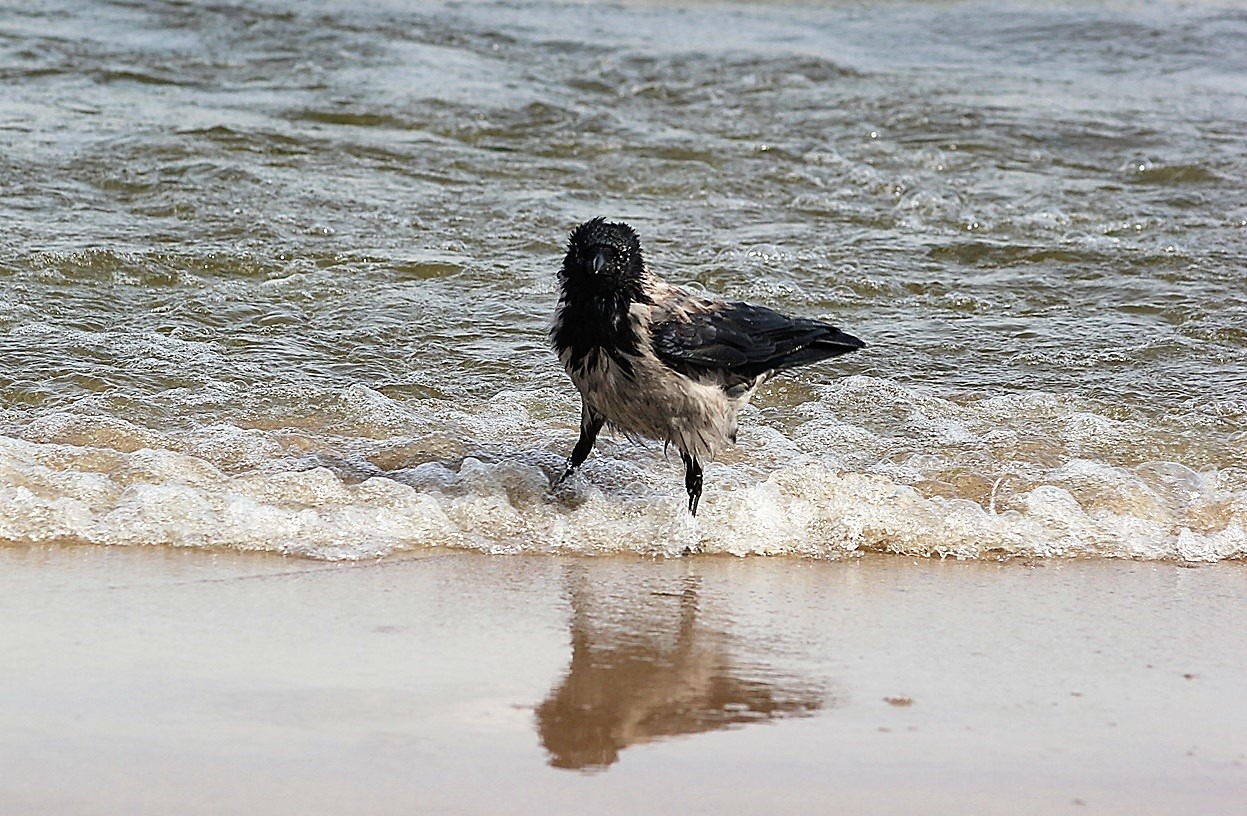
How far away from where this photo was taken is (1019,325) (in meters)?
7.84

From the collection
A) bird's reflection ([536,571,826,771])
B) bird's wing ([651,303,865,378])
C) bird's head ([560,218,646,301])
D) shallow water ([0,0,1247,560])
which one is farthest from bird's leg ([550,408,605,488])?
bird's reflection ([536,571,826,771])

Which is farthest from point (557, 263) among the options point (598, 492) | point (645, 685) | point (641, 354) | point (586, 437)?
point (645, 685)

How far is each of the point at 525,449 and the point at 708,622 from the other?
1709mm

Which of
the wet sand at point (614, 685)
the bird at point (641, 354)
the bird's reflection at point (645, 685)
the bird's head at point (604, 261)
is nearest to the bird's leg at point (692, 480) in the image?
the bird at point (641, 354)

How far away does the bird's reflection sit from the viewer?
354 cm

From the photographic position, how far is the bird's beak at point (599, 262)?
17.8 feet

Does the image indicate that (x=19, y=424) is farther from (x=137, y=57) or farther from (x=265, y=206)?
(x=137, y=57)

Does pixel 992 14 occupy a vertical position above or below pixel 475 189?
above

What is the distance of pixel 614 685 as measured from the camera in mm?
3867

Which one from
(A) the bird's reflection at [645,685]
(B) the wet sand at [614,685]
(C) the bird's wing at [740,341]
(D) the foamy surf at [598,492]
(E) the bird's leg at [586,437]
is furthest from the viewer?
(E) the bird's leg at [586,437]

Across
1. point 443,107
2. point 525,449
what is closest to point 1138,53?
point 443,107

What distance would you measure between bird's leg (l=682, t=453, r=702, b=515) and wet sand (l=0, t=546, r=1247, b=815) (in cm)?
31

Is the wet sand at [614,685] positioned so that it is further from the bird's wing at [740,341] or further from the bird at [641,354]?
the bird's wing at [740,341]

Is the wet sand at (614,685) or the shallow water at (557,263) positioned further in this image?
the shallow water at (557,263)
